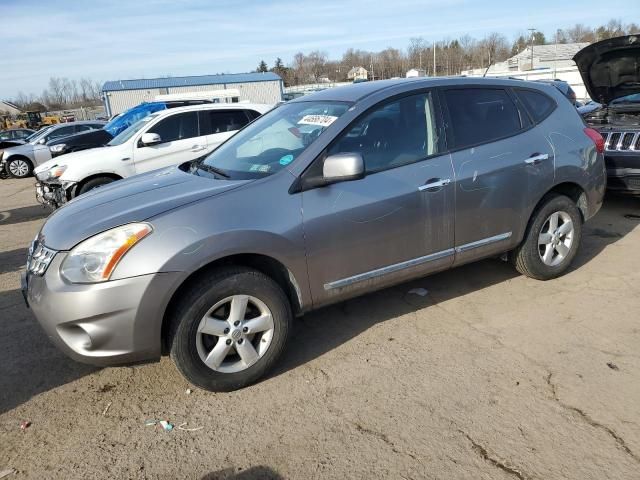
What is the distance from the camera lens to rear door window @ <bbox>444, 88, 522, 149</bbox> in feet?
12.6

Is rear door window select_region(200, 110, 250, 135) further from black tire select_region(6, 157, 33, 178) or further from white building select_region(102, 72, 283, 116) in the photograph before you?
white building select_region(102, 72, 283, 116)

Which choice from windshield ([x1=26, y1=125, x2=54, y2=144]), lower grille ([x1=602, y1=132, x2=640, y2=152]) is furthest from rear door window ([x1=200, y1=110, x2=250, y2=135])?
windshield ([x1=26, y1=125, x2=54, y2=144])

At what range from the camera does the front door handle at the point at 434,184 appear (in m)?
→ 3.55

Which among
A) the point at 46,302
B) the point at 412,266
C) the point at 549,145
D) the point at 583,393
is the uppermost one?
the point at 549,145

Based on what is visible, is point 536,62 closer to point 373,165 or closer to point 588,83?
point 588,83

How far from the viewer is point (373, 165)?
11.3ft

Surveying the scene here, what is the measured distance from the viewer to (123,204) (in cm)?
313

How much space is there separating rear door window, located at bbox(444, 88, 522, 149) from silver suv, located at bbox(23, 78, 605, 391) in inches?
0.5

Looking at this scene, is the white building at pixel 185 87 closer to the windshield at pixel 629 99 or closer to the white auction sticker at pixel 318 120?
the windshield at pixel 629 99

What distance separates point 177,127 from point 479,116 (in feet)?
18.4

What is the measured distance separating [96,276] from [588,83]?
742 centimetres

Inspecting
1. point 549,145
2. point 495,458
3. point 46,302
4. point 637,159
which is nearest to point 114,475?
point 46,302

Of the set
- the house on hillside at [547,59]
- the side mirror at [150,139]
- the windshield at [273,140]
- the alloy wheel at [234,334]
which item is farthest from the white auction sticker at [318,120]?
the house on hillside at [547,59]

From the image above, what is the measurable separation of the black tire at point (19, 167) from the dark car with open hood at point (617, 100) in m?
15.4
